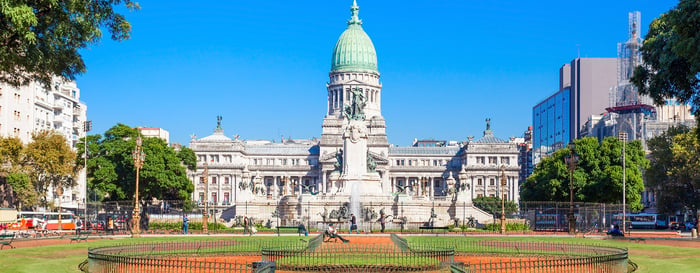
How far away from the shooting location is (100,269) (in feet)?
83.3

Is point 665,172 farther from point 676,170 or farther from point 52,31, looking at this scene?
point 52,31

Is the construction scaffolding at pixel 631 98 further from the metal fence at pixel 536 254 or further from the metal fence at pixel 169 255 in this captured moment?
the metal fence at pixel 169 255

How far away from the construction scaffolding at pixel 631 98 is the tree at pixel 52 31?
12379 cm

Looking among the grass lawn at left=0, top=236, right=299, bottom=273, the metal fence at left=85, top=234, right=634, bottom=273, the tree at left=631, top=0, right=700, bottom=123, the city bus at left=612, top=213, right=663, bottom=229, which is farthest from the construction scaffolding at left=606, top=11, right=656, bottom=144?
the grass lawn at left=0, top=236, right=299, bottom=273

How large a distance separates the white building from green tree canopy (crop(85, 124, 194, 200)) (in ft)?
21.8

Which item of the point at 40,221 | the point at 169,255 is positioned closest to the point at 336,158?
the point at 40,221

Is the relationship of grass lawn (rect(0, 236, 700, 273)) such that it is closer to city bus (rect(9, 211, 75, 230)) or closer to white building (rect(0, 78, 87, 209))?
city bus (rect(9, 211, 75, 230))

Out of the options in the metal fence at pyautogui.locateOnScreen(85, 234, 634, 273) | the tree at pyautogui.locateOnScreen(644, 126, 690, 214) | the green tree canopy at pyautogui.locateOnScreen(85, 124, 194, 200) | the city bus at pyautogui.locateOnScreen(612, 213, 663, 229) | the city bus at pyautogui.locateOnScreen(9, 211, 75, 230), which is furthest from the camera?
the city bus at pyautogui.locateOnScreen(612, 213, 663, 229)

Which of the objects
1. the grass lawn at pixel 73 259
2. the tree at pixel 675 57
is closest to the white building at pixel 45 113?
the grass lawn at pixel 73 259

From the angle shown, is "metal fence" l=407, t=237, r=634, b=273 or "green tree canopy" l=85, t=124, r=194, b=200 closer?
"metal fence" l=407, t=237, r=634, b=273

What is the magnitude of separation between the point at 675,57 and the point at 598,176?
178ft

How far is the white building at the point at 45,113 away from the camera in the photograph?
303 ft

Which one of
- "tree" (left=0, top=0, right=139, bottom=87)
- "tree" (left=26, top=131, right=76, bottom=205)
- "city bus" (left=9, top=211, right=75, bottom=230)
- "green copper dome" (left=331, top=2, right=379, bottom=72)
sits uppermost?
"green copper dome" (left=331, top=2, right=379, bottom=72)

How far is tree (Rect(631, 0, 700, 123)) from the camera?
29.0 m
